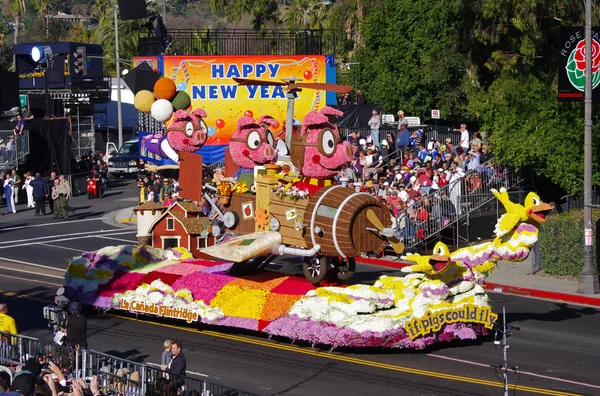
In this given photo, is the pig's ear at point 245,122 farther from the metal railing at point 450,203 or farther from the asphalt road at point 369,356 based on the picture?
the metal railing at point 450,203

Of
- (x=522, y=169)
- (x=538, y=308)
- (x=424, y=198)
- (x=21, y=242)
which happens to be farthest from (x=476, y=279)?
(x=21, y=242)

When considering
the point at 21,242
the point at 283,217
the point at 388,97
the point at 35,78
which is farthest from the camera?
the point at 35,78

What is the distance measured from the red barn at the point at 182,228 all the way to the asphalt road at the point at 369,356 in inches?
89.3

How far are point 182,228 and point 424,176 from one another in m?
9.85

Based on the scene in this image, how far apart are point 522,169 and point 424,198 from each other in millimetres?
3848

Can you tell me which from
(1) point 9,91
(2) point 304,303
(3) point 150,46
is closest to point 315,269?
(2) point 304,303

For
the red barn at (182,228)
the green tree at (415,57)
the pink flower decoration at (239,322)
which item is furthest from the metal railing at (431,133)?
the pink flower decoration at (239,322)

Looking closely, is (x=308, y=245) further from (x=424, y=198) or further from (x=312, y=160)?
(x=424, y=198)

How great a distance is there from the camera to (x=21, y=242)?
3366 cm

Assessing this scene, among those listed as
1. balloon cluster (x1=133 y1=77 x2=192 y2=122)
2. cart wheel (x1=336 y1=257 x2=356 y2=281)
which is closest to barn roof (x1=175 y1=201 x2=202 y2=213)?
balloon cluster (x1=133 y1=77 x2=192 y2=122)

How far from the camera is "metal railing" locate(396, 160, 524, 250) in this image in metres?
30.5

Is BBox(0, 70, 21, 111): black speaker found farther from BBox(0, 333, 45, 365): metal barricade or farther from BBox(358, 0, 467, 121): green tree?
BBox(0, 333, 45, 365): metal barricade

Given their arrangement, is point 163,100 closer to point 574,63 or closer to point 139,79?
point 139,79

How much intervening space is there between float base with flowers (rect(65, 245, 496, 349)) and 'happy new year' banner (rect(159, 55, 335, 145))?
1971 cm
